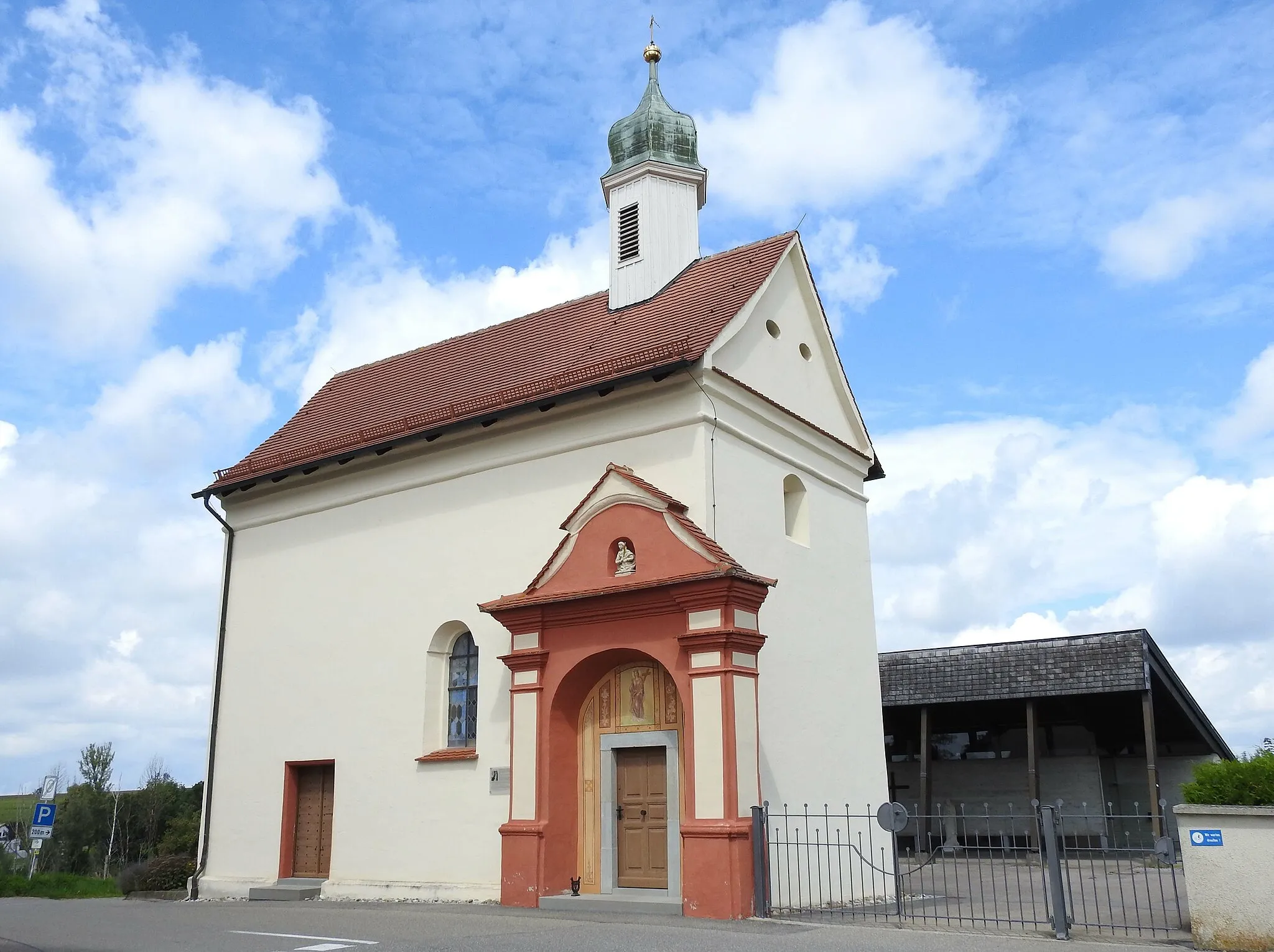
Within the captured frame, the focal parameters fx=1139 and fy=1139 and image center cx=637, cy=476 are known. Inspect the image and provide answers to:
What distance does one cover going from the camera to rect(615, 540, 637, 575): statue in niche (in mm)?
13477

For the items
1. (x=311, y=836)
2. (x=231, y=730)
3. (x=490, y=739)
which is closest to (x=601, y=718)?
(x=490, y=739)

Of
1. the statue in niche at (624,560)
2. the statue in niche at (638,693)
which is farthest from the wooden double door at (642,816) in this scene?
the statue in niche at (624,560)

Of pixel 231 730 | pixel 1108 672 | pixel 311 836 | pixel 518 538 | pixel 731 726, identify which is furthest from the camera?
pixel 1108 672

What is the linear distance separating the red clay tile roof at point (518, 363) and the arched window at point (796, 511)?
273 cm

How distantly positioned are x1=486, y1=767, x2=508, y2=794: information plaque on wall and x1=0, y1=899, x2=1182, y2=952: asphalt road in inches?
56.5

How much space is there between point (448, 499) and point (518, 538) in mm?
1533

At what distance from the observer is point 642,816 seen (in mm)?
13484

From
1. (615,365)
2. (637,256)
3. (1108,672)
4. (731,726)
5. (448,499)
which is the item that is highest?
(637,256)

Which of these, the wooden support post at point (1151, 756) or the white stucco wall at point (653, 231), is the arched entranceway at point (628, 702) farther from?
the wooden support post at point (1151, 756)

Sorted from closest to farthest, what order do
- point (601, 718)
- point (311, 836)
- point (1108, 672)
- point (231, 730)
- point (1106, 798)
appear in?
point (601, 718), point (311, 836), point (231, 730), point (1108, 672), point (1106, 798)

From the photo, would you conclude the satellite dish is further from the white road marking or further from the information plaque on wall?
the information plaque on wall

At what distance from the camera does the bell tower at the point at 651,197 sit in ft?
58.2

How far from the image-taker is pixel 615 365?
14750 mm

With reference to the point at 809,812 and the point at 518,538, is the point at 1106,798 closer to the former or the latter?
the point at 809,812
